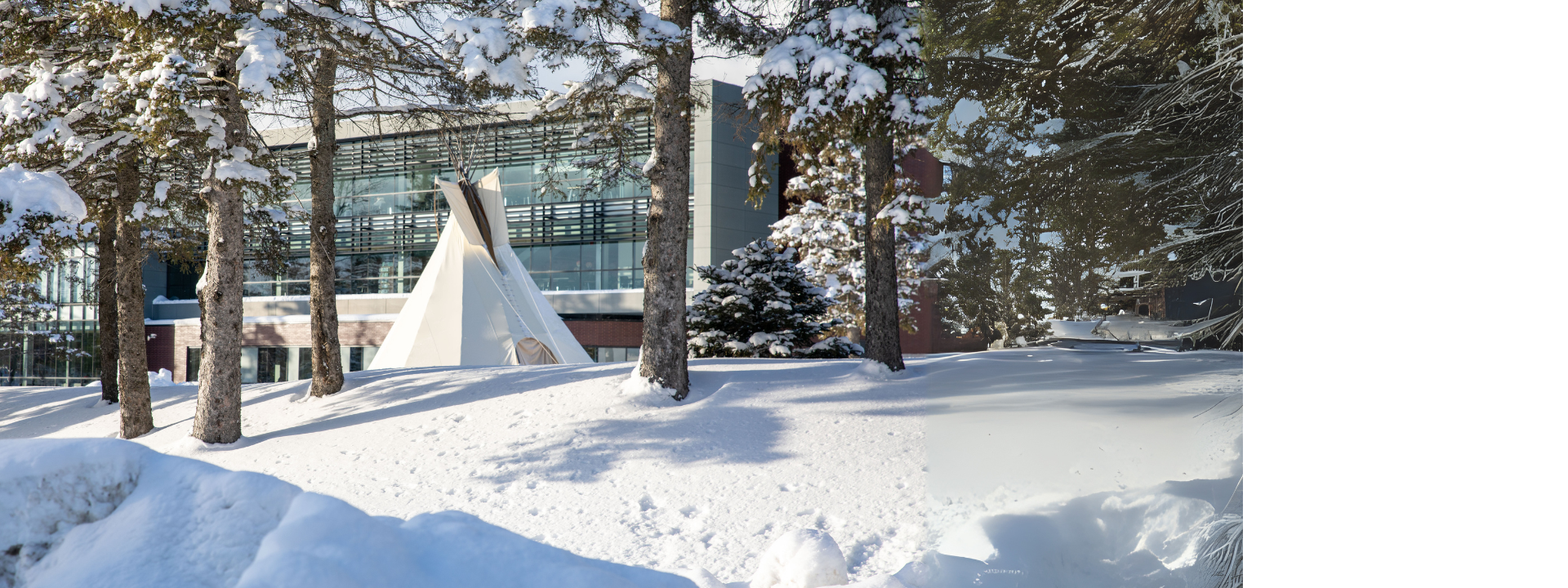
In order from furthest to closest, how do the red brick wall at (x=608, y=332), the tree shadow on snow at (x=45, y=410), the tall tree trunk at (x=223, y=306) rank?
the red brick wall at (x=608, y=332)
the tree shadow on snow at (x=45, y=410)
the tall tree trunk at (x=223, y=306)

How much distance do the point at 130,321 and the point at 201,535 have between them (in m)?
10.5

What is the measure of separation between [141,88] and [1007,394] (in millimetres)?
8215

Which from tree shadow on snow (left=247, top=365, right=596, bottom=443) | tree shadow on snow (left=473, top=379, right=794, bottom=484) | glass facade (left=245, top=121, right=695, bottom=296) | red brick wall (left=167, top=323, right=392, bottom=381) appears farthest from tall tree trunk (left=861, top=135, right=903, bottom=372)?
red brick wall (left=167, top=323, right=392, bottom=381)

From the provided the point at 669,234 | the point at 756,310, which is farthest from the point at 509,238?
the point at 669,234

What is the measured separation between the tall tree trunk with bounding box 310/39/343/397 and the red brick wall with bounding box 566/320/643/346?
1359 cm

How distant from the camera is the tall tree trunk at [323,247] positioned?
10234 mm

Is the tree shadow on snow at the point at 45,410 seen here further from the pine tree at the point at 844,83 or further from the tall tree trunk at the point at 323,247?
the pine tree at the point at 844,83

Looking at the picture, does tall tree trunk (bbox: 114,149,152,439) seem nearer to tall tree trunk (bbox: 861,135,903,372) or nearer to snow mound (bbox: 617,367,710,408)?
snow mound (bbox: 617,367,710,408)

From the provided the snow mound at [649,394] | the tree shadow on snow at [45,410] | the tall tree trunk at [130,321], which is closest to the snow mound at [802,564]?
the snow mound at [649,394]

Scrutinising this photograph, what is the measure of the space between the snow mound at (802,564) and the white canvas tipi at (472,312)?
12.3 metres

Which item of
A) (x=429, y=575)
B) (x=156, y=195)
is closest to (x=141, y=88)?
(x=156, y=195)
